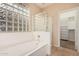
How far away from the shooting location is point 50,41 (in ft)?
2.83

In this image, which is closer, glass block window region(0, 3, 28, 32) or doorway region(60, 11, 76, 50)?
glass block window region(0, 3, 28, 32)

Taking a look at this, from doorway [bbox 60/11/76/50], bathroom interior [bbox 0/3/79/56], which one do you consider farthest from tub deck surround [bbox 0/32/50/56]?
doorway [bbox 60/11/76/50]

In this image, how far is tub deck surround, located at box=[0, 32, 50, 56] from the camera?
0.78 metres

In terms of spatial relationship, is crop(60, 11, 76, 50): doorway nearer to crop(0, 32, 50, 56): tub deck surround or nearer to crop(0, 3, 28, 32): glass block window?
crop(0, 32, 50, 56): tub deck surround

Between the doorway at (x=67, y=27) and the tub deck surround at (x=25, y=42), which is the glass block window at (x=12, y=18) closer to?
the tub deck surround at (x=25, y=42)

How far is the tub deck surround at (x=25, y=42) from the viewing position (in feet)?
2.56

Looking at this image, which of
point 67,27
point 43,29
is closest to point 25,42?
point 43,29

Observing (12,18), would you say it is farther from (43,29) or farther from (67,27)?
(67,27)

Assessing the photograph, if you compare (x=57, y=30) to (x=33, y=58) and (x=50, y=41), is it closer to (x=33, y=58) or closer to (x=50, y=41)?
(x=50, y=41)

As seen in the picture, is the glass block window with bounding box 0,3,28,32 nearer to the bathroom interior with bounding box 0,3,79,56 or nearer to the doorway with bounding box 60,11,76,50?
the bathroom interior with bounding box 0,3,79,56

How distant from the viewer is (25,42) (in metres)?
0.89

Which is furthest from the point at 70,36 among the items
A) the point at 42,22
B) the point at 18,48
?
the point at 18,48

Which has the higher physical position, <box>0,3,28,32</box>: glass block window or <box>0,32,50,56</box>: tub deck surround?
<box>0,3,28,32</box>: glass block window

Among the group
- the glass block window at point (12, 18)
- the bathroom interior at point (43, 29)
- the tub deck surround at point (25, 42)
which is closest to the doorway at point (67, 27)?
the bathroom interior at point (43, 29)
